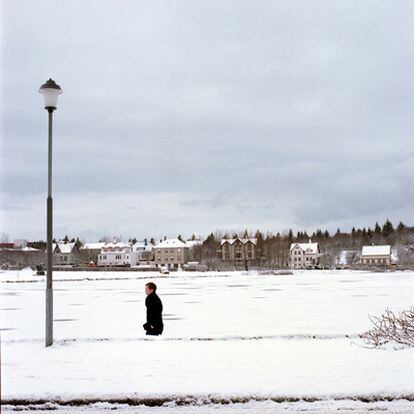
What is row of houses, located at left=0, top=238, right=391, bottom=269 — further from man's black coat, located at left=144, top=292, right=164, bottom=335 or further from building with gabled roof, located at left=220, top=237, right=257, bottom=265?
man's black coat, located at left=144, top=292, right=164, bottom=335

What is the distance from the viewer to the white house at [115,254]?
178000 millimetres

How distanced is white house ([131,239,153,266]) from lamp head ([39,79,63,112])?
169265 millimetres

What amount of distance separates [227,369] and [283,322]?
852 centimetres

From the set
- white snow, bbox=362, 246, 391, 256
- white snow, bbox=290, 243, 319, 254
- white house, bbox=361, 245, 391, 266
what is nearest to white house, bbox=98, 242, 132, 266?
white snow, bbox=290, 243, 319, 254

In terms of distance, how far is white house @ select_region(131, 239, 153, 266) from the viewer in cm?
18259

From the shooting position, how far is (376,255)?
182500 mm

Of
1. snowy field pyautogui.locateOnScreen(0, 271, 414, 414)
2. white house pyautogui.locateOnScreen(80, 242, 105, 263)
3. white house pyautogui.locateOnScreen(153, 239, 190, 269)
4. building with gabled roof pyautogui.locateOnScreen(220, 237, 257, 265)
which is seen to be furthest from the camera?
white house pyautogui.locateOnScreen(80, 242, 105, 263)

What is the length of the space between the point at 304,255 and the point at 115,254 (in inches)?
2392

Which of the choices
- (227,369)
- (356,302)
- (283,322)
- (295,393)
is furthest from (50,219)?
(356,302)

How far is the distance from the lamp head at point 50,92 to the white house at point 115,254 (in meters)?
167

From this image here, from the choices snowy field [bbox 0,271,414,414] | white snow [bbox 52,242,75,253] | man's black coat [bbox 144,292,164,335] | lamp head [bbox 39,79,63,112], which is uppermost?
lamp head [bbox 39,79,63,112]

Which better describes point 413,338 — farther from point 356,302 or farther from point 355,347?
point 356,302

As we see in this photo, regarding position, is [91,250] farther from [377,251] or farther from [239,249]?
[377,251]

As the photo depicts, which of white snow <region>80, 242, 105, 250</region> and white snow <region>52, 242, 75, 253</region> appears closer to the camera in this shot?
white snow <region>52, 242, 75, 253</region>
